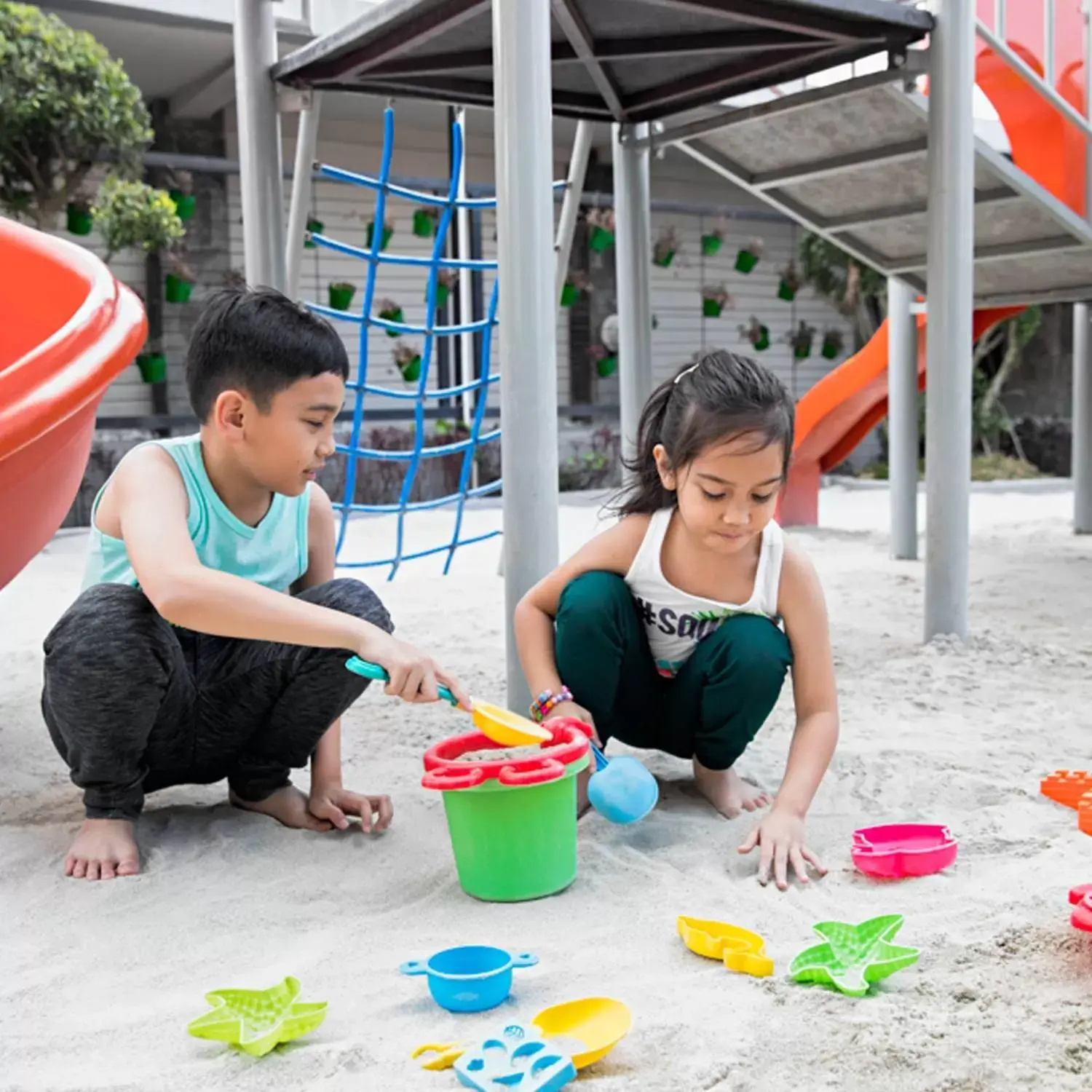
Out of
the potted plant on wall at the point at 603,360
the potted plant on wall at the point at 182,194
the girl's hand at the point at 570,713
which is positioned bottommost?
the girl's hand at the point at 570,713

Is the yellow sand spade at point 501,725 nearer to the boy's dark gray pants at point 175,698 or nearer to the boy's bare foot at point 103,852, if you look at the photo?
the boy's dark gray pants at point 175,698

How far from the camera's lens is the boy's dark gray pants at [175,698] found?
167 cm

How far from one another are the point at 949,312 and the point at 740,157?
130 centimetres

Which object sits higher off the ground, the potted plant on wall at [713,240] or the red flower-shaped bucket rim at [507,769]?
the potted plant on wall at [713,240]

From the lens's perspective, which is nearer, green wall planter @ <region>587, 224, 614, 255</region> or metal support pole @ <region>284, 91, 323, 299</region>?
metal support pole @ <region>284, 91, 323, 299</region>

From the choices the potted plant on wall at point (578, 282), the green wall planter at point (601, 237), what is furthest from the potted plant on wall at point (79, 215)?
the green wall planter at point (601, 237)

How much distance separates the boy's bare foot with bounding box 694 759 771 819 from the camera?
1.94m

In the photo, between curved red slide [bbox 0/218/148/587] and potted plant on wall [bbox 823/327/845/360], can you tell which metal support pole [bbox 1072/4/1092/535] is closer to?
curved red slide [bbox 0/218/148/587]

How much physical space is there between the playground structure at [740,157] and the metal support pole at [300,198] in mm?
11

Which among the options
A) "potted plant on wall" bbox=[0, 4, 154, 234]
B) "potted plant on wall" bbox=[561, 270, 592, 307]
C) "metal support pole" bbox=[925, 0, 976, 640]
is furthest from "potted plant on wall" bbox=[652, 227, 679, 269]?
"metal support pole" bbox=[925, 0, 976, 640]

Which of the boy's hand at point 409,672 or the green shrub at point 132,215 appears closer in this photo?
the boy's hand at point 409,672

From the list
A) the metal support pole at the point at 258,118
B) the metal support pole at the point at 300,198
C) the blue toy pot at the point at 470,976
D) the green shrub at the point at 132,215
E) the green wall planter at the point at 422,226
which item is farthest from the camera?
the green wall planter at the point at 422,226

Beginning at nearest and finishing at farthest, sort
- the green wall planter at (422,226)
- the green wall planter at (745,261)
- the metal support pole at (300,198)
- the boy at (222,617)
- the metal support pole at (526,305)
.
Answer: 1. the boy at (222,617)
2. the metal support pole at (526,305)
3. the metal support pole at (300,198)
4. the green wall planter at (422,226)
5. the green wall planter at (745,261)

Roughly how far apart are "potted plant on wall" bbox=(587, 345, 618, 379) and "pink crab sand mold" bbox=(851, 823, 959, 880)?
7510 millimetres
